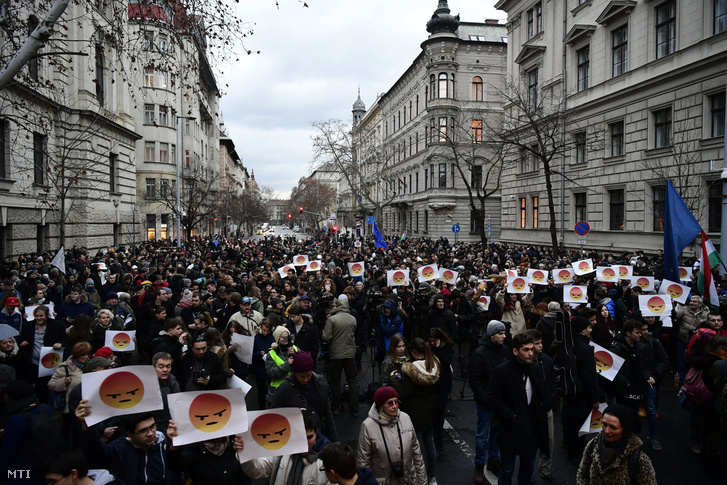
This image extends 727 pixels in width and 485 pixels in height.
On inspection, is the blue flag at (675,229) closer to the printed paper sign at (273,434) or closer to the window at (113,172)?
the printed paper sign at (273,434)

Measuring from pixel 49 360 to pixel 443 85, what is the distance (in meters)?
43.7

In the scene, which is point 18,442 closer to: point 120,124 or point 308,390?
point 308,390

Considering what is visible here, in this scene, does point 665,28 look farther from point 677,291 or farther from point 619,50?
point 677,291

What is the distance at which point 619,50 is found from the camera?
78.9 ft

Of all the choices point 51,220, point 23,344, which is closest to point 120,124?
point 51,220

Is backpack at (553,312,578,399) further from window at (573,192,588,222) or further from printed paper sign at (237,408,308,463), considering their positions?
window at (573,192,588,222)

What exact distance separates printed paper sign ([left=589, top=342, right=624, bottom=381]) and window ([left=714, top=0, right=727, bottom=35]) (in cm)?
1894

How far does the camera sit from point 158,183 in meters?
42.2

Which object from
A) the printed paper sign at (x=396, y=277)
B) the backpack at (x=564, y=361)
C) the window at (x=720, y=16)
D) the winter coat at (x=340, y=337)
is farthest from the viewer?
the window at (x=720, y=16)

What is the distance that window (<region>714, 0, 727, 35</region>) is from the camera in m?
18.2

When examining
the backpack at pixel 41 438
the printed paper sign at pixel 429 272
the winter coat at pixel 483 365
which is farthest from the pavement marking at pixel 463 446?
the printed paper sign at pixel 429 272

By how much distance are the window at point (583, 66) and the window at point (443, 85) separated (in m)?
18.7

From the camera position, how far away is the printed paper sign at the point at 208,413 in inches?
139

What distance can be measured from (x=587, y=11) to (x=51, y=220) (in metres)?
29.5
